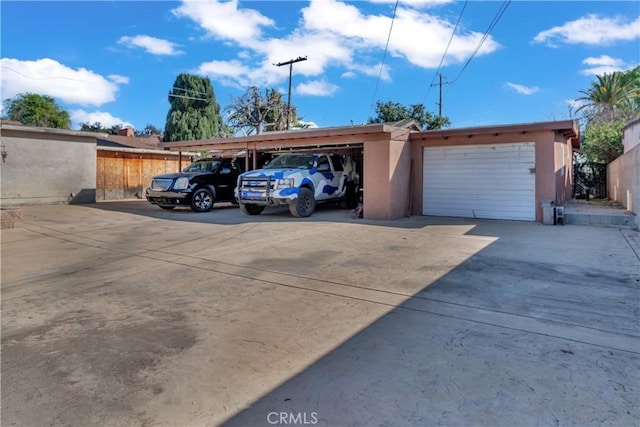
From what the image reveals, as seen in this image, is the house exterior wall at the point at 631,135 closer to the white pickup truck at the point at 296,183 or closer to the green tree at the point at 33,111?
the white pickup truck at the point at 296,183

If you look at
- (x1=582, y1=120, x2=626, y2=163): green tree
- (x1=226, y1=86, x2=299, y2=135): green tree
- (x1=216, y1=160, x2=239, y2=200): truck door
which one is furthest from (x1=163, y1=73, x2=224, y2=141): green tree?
(x1=582, y1=120, x2=626, y2=163): green tree

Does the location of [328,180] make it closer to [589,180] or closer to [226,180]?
[226,180]

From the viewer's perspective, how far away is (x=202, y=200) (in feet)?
44.0

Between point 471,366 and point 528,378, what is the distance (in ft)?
1.15

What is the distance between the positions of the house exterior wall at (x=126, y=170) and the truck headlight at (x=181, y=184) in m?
4.46

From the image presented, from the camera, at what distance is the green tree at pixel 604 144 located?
59.1ft

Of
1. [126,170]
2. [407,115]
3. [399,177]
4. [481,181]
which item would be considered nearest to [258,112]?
[407,115]

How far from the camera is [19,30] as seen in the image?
1496 centimetres

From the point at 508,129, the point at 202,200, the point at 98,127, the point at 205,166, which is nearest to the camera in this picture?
the point at 508,129

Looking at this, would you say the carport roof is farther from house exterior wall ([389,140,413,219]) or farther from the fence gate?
the fence gate

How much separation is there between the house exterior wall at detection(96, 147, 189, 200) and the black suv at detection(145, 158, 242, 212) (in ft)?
12.3

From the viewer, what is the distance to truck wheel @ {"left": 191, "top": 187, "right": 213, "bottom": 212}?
13.1 meters

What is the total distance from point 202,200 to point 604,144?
61.0ft

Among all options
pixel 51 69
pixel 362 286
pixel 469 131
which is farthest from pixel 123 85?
pixel 362 286
